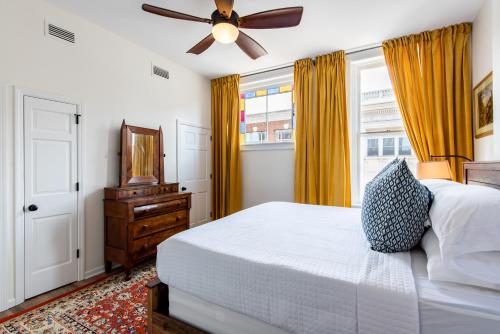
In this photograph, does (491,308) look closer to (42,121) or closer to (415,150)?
(415,150)

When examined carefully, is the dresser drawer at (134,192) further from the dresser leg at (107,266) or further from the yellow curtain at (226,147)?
the yellow curtain at (226,147)

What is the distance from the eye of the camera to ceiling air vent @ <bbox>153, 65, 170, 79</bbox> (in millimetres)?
3410

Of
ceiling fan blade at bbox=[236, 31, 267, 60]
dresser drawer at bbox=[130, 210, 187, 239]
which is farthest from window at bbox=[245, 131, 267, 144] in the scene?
dresser drawer at bbox=[130, 210, 187, 239]

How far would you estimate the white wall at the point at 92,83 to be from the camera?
6.84ft

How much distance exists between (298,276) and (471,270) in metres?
0.65

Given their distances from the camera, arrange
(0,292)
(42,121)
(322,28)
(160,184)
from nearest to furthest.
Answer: (0,292), (42,121), (322,28), (160,184)

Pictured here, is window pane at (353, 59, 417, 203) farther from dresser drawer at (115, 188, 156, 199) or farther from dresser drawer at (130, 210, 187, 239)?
dresser drawer at (115, 188, 156, 199)

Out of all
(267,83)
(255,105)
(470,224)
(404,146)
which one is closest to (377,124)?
(404,146)

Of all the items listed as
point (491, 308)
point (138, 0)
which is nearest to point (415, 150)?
point (491, 308)

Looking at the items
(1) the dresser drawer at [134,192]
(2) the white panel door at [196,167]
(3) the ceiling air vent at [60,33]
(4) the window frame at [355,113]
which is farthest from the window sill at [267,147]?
(3) the ceiling air vent at [60,33]

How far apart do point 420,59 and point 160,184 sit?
143 inches

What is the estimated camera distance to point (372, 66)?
3.34 metres

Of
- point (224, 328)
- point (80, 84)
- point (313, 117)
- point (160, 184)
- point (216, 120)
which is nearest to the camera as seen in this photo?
point (224, 328)

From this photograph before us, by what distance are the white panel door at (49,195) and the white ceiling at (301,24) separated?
3.60 ft
